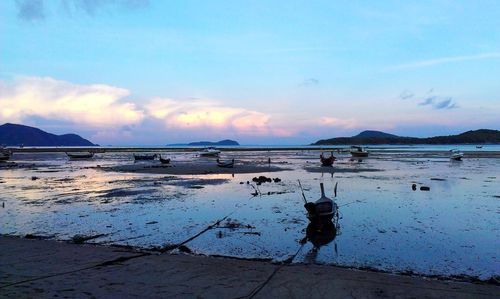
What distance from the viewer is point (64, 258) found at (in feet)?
34.3

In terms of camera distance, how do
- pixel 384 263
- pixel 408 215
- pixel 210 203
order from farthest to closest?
pixel 210 203 < pixel 408 215 < pixel 384 263

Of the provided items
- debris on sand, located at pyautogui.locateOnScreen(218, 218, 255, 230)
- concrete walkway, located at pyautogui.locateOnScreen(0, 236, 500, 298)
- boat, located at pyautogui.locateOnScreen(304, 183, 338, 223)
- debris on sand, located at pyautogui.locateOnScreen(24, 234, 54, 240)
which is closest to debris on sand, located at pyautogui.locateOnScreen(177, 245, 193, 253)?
concrete walkway, located at pyautogui.locateOnScreen(0, 236, 500, 298)

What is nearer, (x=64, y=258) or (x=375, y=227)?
(x=64, y=258)

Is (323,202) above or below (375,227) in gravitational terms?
above

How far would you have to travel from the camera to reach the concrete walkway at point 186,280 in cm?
788

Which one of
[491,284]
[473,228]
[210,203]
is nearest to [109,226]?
[210,203]

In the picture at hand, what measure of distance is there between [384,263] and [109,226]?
1040cm

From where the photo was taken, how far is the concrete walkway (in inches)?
310

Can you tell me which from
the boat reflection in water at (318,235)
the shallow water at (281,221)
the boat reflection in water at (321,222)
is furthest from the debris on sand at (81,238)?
the boat reflection in water at (321,222)


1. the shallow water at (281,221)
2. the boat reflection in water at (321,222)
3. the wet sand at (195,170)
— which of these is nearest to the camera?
the shallow water at (281,221)

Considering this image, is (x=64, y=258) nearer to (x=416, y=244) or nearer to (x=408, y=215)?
(x=416, y=244)

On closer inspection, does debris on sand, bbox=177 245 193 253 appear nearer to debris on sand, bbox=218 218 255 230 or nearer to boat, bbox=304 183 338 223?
debris on sand, bbox=218 218 255 230

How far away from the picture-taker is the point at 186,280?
870 centimetres

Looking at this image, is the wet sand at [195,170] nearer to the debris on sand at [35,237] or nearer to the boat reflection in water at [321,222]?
the boat reflection in water at [321,222]
